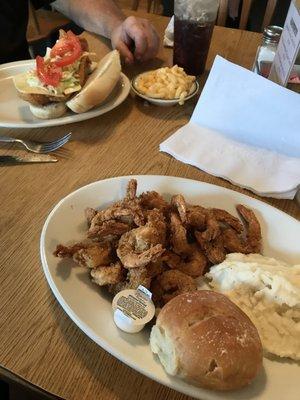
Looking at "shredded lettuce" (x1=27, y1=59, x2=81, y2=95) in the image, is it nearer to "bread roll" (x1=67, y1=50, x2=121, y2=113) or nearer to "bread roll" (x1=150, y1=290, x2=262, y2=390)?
"bread roll" (x1=67, y1=50, x2=121, y2=113)

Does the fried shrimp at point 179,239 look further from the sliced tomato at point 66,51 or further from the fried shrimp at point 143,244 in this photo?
the sliced tomato at point 66,51

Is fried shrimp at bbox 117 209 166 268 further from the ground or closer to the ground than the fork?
further from the ground

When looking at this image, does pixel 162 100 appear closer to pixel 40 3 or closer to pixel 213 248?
pixel 213 248

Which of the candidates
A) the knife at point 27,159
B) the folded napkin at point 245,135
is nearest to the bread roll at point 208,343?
the folded napkin at point 245,135

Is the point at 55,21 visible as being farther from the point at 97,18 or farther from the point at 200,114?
the point at 200,114

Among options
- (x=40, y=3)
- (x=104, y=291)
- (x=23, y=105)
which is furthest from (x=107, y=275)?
(x=40, y=3)

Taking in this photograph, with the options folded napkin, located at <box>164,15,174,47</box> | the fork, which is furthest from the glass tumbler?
the fork
